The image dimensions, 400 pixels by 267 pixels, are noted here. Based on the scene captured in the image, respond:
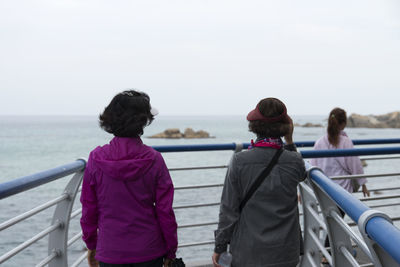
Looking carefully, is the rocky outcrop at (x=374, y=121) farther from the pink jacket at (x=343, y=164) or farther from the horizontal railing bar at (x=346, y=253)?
the horizontal railing bar at (x=346, y=253)

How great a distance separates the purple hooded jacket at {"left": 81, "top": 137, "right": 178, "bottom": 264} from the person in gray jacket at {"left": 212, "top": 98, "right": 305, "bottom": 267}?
0.29 metres

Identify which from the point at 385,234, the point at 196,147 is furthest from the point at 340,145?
the point at 385,234

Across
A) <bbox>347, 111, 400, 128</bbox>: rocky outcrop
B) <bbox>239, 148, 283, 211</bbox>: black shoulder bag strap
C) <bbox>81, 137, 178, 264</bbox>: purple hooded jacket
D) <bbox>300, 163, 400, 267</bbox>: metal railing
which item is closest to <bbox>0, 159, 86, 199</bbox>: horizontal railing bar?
<bbox>81, 137, 178, 264</bbox>: purple hooded jacket

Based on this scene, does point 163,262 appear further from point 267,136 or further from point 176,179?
point 176,179

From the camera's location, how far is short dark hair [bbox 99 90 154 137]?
1864 millimetres

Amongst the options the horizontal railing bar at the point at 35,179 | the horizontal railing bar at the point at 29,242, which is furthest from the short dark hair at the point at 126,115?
the horizontal railing bar at the point at 29,242

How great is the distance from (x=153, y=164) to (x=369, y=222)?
38.7 inches

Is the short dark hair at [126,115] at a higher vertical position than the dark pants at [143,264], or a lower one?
higher

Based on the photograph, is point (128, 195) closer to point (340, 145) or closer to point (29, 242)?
point (29, 242)

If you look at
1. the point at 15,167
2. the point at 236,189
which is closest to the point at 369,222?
the point at 236,189

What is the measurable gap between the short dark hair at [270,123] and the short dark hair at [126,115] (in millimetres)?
546

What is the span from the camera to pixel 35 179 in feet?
6.56

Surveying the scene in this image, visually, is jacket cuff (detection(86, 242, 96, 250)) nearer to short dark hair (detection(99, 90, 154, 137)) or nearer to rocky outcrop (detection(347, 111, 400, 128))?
short dark hair (detection(99, 90, 154, 137))

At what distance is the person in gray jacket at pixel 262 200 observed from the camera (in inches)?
73.6
